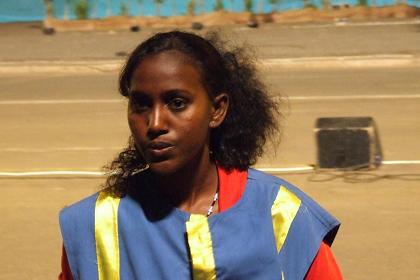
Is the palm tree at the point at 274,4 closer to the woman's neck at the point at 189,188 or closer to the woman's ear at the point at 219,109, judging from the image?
the woman's ear at the point at 219,109

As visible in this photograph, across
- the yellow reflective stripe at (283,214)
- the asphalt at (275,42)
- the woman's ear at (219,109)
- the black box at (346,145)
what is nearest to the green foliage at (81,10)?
the asphalt at (275,42)

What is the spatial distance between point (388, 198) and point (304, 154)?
1.54 metres

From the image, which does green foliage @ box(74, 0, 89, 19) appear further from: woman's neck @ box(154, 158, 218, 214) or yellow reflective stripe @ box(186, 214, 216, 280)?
yellow reflective stripe @ box(186, 214, 216, 280)

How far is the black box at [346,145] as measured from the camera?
25.7ft

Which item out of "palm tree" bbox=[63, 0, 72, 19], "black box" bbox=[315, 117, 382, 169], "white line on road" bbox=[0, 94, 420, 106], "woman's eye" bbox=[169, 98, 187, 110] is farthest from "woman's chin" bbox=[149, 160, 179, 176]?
"palm tree" bbox=[63, 0, 72, 19]

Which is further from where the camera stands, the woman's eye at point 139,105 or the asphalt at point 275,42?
the asphalt at point 275,42

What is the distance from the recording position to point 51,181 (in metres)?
7.85

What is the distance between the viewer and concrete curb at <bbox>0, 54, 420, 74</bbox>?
1457 centimetres

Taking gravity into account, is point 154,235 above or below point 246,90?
below

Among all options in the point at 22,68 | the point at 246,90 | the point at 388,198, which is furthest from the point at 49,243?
the point at 22,68

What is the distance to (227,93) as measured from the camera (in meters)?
2.53

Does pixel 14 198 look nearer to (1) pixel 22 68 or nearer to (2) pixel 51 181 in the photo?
(2) pixel 51 181

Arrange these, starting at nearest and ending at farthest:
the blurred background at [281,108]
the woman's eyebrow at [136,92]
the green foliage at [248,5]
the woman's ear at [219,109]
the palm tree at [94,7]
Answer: the woman's eyebrow at [136,92], the woman's ear at [219,109], the blurred background at [281,108], the green foliage at [248,5], the palm tree at [94,7]

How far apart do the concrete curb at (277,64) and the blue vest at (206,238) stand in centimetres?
1192
